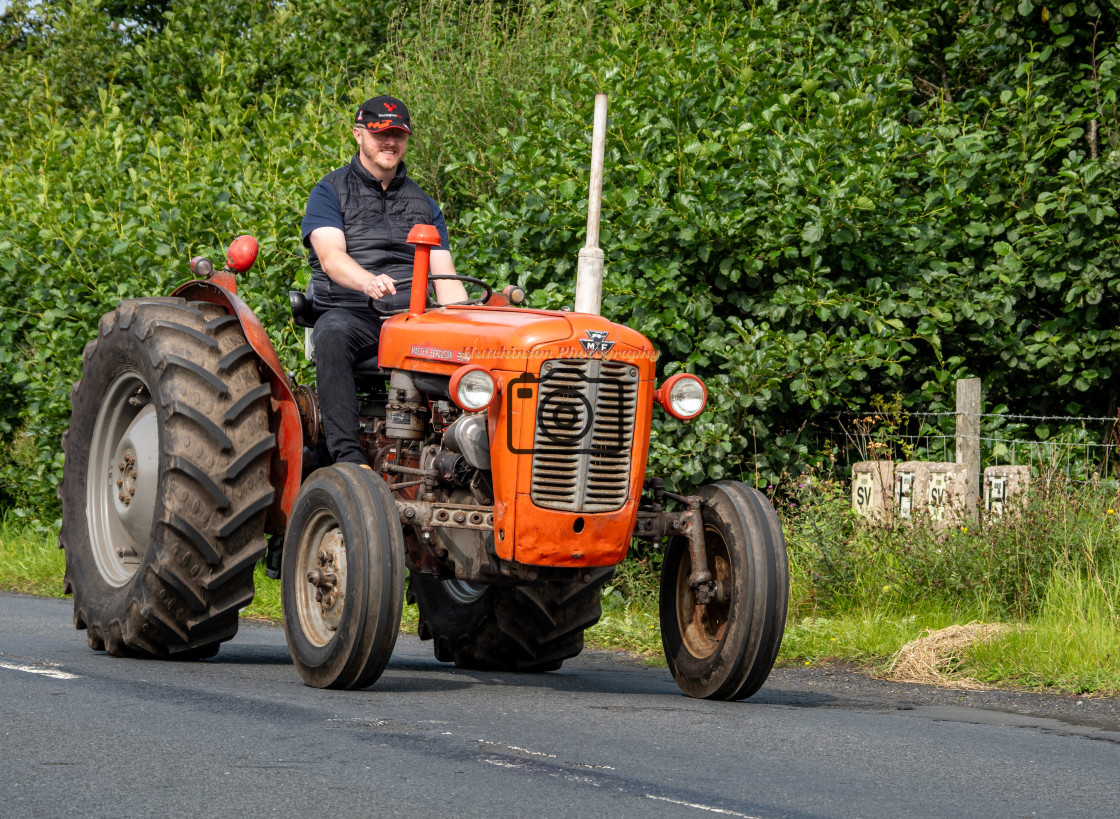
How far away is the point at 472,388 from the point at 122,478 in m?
2.64

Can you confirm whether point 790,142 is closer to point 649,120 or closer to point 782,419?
point 649,120

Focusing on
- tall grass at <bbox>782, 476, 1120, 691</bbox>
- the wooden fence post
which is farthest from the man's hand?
the wooden fence post

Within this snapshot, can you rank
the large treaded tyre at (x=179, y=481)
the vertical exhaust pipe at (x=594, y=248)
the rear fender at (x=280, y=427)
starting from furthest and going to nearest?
the vertical exhaust pipe at (x=594, y=248)
the rear fender at (x=280, y=427)
the large treaded tyre at (x=179, y=481)

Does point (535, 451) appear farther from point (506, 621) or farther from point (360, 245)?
point (360, 245)

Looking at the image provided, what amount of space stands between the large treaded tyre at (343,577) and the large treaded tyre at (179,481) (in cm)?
56

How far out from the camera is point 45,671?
6648 mm

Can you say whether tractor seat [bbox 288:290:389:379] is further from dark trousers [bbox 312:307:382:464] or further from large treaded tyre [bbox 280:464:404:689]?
large treaded tyre [bbox 280:464:404:689]

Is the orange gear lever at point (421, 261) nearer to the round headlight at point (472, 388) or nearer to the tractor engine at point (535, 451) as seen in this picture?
the tractor engine at point (535, 451)

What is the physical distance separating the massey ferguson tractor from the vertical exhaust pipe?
9.02 ft

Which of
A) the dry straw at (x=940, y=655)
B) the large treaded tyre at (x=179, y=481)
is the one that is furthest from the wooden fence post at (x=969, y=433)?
the large treaded tyre at (x=179, y=481)

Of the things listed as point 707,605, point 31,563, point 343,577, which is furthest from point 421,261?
point 31,563

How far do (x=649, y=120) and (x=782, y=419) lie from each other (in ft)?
7.44

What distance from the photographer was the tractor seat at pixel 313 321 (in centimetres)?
718

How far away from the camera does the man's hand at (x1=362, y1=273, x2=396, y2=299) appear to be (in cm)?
680
